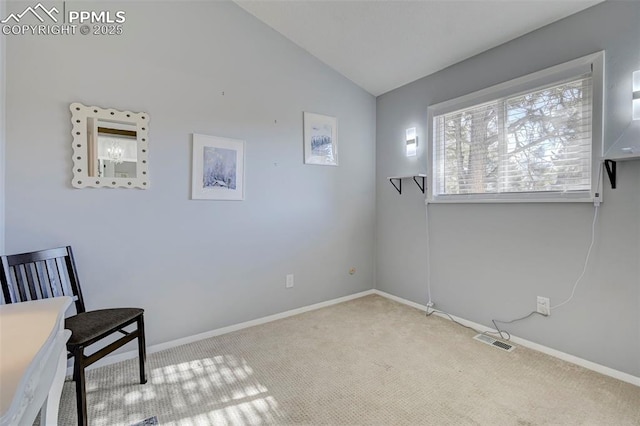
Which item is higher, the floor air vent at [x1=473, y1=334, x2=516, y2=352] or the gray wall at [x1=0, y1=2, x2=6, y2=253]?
the gray wall at [x1=0, y1=2, x2=6, y2=253]

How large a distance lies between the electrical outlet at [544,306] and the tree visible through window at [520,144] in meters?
0.82

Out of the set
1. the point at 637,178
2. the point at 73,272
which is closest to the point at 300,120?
the point at 73,272

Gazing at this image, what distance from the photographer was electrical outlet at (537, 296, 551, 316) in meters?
2.24

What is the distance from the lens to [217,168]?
258cm

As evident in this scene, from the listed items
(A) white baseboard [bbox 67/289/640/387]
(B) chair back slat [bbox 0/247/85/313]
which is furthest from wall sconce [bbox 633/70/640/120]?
(B) chair back slat [bbox 0/247/85/313]

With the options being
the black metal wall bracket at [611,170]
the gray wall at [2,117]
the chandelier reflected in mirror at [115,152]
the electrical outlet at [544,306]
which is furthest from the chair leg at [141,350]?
the black metal wall bracket at [611,170]

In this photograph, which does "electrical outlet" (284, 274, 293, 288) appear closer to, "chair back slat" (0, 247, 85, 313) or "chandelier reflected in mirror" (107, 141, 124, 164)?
"chair back slat" (0, 247, 85, 313)

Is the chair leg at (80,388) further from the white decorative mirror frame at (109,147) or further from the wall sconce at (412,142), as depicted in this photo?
the wall sconce at (412,142)

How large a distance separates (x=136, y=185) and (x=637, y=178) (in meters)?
3.33

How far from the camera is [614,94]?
1.93 meters

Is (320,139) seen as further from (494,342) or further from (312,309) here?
(494,342)

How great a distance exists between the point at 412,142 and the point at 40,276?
10.6 ft

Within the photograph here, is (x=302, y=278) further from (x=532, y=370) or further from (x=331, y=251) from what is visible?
(x=532, y=370)

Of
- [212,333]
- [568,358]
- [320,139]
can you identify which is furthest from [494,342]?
[320,139]
